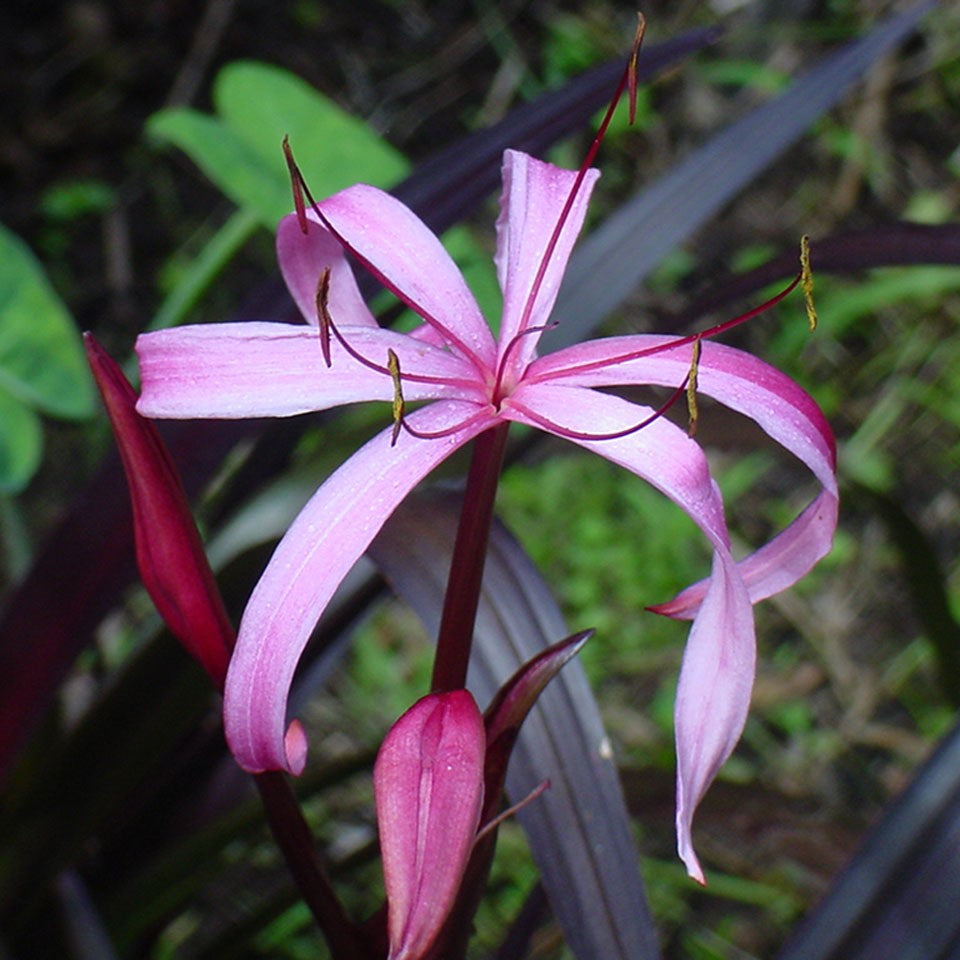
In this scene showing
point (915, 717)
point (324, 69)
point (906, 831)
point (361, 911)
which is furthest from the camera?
point (324, 69)

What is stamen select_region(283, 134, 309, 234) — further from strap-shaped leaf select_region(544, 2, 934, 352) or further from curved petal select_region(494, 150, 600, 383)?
strap-shaped leaf select_region(544, 2, 934, 352)

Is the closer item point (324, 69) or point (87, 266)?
point (87, 266)

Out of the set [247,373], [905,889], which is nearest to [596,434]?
[247,373]

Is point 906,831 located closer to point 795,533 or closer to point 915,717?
point 795,533

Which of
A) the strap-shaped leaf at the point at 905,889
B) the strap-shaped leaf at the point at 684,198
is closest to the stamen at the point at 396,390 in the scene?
the strap-shaped leaf at the point at 905,889

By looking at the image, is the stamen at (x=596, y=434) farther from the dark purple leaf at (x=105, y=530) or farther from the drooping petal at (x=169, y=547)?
the dark purple leaf at (x=105, y=530)

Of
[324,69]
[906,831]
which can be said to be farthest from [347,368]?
[324,69]

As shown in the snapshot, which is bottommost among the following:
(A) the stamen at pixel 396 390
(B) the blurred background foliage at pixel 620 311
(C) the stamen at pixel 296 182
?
(B) the blurred background foliage at pixel 620 311
